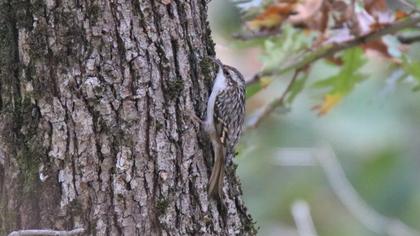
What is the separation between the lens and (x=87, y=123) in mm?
2631

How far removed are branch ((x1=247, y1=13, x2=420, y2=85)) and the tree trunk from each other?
1.21 meters

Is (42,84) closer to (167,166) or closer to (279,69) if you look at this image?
(167,166)

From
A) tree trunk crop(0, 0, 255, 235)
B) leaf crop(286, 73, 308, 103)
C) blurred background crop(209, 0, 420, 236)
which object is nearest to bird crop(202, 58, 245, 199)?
tree trunk crop(0, 0, 255, 235)

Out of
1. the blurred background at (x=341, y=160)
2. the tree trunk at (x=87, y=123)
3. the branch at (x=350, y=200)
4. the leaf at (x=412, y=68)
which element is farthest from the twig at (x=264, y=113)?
the blurred background at (x=341, y=160)

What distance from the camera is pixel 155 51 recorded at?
2.74 m

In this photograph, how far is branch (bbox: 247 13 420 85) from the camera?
3736 mm


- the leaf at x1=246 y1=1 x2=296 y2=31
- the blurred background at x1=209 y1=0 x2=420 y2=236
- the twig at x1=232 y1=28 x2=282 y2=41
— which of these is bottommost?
the blurred background at x1=209 y1=0 x2=420 y2=236

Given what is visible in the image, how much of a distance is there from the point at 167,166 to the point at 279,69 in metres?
1.27

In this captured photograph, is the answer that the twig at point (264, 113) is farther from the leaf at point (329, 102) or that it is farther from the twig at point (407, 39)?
the twig at point (407, 39)

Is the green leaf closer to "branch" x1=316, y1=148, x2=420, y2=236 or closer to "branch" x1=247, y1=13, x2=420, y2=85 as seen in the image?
"branch" x1=247, y1=13, x2=420, y2=85

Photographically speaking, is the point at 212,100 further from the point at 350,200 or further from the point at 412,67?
the point at 350,200

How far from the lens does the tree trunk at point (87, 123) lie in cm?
262

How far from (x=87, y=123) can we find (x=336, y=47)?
1525 millimetres

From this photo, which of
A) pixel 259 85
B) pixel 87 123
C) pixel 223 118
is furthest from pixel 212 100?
pixel 259 85
